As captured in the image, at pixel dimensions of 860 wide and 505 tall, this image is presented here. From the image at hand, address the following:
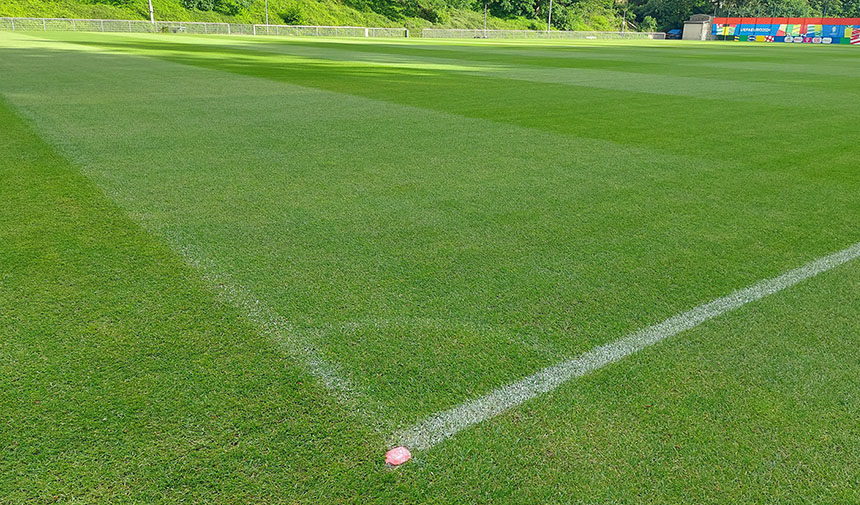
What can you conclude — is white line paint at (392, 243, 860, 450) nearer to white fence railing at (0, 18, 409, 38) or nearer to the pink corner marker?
the pink corner marker

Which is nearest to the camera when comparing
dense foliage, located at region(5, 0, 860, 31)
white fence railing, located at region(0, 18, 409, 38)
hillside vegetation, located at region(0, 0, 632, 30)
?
white fence railing, located at region(0, 18, 409, 38)

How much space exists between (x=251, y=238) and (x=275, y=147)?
3.21 m

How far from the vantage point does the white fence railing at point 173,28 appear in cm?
4744

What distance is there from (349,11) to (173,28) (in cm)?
2214

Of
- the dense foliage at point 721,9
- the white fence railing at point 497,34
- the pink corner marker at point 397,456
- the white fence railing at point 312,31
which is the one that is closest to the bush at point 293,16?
the white fence railing at point 312,31

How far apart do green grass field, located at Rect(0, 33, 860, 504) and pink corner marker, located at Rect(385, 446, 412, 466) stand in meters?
0.04

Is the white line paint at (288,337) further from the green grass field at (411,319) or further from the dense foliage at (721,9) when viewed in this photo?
the dense foliage at (721,9)

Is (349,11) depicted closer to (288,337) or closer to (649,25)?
(649,25)

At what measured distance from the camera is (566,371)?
9.05 feet

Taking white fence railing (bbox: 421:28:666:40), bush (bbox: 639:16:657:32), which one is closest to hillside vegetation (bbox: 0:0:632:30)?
white fence railing (bbox: 421:28:666:40)

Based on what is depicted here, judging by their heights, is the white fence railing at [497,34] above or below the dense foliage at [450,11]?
below

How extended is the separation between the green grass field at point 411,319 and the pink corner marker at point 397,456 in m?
0.04

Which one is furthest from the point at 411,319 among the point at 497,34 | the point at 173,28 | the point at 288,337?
the point at 497,34

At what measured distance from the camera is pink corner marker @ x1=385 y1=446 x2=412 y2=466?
221 centimetres
